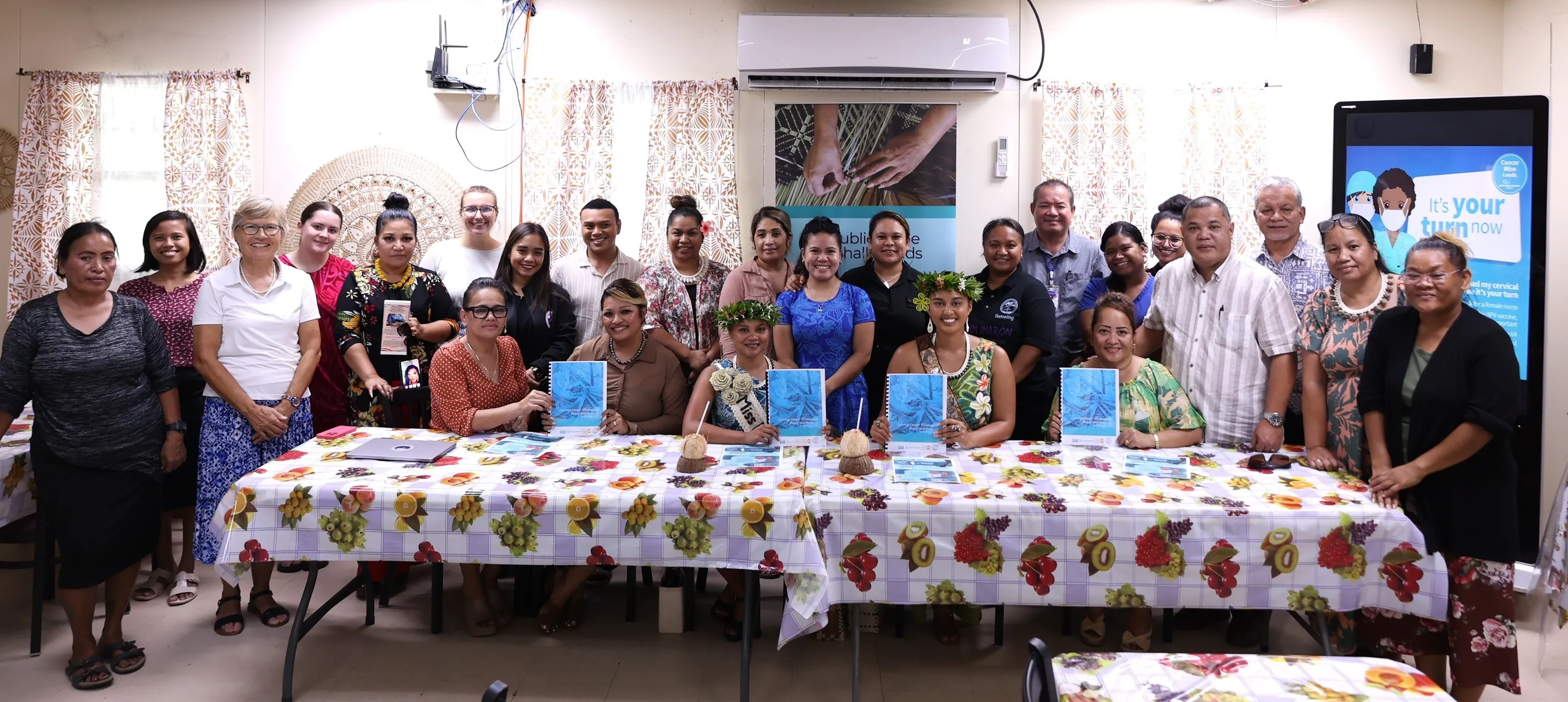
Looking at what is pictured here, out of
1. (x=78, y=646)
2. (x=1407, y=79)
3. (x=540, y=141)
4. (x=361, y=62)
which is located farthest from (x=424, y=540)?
(x=1407, y=79)

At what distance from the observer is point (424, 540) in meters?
2.53

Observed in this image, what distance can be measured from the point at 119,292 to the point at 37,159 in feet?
8.09

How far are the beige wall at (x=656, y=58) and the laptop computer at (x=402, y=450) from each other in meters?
2.49

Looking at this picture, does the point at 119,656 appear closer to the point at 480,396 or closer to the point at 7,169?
the point at 480,396

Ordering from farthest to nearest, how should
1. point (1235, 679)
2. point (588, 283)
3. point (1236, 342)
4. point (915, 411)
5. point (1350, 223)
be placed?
1. point (588, 283)
2. point (1236, 342)
3. point (915, 411)
4. point (1350, 223)
5. point (1235, 679)

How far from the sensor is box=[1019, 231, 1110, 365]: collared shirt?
4.29 metres

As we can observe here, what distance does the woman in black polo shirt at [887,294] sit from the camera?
378cm

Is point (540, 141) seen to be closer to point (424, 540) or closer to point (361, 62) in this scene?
point (361, 62)

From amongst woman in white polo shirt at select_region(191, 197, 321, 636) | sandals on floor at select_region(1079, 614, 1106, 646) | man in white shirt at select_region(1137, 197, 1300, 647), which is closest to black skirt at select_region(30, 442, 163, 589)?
woman in white polo shirt at select_region(191, 197, 321, 636)

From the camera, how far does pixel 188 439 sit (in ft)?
11.5

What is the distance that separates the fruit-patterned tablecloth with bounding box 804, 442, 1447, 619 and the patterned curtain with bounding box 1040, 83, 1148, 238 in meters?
2.69

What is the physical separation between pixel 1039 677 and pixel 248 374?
2.94 metres

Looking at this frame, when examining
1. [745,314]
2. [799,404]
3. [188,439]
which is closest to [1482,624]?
[799,404]

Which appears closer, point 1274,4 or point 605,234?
point 605,234
